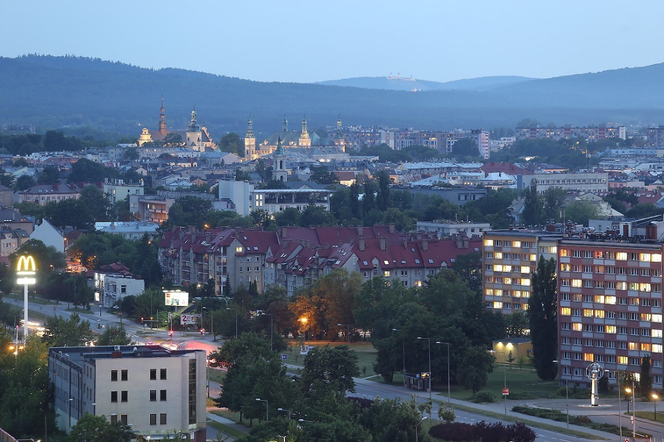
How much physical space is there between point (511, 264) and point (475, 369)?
23.7 m

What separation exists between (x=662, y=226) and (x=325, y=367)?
1880 centimetres

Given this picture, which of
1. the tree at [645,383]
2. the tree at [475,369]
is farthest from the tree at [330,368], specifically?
the tree at [645,383]

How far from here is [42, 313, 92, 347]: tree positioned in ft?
241

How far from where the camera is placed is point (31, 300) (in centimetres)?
10938

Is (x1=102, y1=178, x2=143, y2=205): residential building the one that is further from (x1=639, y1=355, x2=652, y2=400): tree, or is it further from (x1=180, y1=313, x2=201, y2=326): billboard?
(x1=639, y1=355, x2=652, y2=400): tree

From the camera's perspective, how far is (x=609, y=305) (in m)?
69.1

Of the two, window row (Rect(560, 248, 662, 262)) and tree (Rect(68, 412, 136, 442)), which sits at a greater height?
window row (Rect(560, 248, 662, 262))

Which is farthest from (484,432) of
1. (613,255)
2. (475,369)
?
(613,255)

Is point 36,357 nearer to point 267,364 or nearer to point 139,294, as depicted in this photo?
point 267,364

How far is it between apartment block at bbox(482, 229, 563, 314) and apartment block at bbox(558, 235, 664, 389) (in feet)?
55.4

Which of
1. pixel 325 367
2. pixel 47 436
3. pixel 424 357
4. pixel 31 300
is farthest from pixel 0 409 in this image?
pixel 31 300

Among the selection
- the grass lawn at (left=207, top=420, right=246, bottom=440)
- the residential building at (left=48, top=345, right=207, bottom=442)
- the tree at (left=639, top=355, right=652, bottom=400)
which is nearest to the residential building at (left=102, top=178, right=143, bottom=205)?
the tree at (left=639, top=355, right=652, bottom=400)

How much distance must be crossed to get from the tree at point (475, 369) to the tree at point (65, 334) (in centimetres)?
1877

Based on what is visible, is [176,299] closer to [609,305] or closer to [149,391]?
[609,305]
